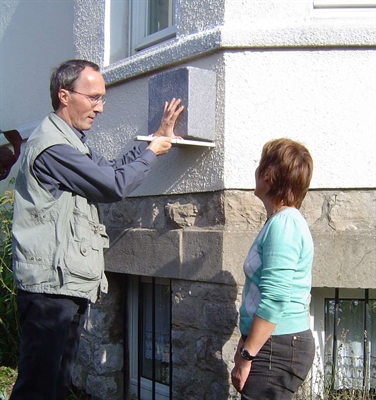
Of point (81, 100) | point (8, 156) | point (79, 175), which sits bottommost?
point (79, 175)

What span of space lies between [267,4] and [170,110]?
87 cm

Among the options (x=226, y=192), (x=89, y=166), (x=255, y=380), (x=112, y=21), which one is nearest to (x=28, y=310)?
(x=89, y=166)

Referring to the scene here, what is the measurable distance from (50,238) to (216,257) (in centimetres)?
112

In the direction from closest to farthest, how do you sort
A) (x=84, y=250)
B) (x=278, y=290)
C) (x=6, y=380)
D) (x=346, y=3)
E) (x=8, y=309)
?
(x=278, y=290), (x=84, y=250), (x=346, y=3), (x=6, y=380), (x=8, y=309)

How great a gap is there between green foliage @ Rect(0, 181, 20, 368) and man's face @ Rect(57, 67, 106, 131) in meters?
2.79

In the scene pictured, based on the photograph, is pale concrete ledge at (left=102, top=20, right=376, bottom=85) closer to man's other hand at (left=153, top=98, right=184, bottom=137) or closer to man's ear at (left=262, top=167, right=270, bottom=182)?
man's other hand at (left=153, top=98, right=184, bottom=137)

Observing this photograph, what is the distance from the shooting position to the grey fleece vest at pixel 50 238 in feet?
9.56

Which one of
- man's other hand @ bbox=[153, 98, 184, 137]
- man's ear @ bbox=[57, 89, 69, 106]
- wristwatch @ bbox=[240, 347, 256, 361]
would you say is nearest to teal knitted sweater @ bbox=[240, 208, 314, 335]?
wristwatch @ bbox=[240, 347, 256, 361]

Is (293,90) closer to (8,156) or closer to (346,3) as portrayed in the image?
(346,3)

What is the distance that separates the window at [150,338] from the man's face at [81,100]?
161 centimetres

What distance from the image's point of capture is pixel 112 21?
4.93 metres

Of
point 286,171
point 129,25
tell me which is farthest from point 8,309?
point 286,171

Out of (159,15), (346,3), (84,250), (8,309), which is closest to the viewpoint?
(84,250)

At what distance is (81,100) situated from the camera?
328 centimetres
